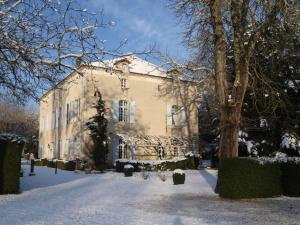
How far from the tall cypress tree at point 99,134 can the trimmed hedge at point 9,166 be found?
1504 centimetres

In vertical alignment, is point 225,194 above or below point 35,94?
below

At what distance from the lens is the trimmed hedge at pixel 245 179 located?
38.0 ft

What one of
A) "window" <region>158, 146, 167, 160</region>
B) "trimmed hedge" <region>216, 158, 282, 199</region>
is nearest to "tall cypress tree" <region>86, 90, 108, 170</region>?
"window" <region>158, 146, 167, 160</region>

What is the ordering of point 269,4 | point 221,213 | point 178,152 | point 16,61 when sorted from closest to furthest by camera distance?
point 221,213 → point 16,61 → point 269,4 → point 178,152

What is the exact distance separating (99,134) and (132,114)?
14.1 feet

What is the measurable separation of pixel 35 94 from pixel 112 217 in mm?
4345

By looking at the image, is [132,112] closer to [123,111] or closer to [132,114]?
[132,114]

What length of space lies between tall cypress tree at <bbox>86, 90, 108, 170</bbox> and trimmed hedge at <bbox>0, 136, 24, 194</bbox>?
1504 centimetres

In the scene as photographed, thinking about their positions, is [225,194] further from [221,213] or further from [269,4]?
[269,4]

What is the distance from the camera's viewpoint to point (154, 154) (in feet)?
100

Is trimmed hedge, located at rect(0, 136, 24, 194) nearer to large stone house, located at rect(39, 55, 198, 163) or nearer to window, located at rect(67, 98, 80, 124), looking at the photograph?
large stone house, located at rect(39, 55, 198, 163)

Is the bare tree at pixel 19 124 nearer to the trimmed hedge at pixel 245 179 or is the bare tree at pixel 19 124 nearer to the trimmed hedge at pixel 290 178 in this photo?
the trimmed hedge at pixel 245 179

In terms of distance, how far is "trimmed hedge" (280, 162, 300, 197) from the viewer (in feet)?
40.2

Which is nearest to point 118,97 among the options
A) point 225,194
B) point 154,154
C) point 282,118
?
point 154,154
